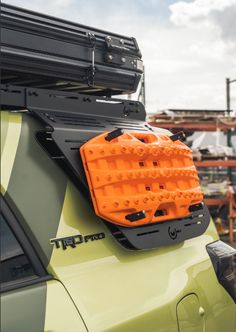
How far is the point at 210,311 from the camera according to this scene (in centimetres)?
226

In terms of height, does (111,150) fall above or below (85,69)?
below

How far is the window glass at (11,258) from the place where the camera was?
5.39 feet

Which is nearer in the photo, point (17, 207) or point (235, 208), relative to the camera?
point (17, 207)

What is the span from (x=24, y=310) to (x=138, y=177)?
703 millimetres

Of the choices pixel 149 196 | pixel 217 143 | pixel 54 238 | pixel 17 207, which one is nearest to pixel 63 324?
pixel 54 238

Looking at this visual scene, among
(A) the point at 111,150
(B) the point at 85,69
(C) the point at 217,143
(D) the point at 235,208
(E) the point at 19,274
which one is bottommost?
(D) the point at 235,208

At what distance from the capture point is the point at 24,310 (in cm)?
157

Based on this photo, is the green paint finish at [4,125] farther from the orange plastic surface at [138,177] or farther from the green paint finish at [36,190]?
the orange plastic surface at [138,177]

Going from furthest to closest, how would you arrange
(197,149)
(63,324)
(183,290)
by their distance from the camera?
(197,149) → (183,290) → (63,324)

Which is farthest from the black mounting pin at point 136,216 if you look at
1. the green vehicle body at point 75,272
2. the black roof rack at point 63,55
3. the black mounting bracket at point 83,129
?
the black roof rack at point 63,55

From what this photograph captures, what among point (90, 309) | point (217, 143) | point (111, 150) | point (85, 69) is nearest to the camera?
point (90, 309)

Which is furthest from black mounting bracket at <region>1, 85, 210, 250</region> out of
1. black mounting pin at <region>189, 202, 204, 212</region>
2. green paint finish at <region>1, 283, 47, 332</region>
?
green paint finish at <region>1, 283, 47, 332</region>

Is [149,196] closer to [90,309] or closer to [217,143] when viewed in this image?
[90,309]

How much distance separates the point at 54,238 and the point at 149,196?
1.47 ft
